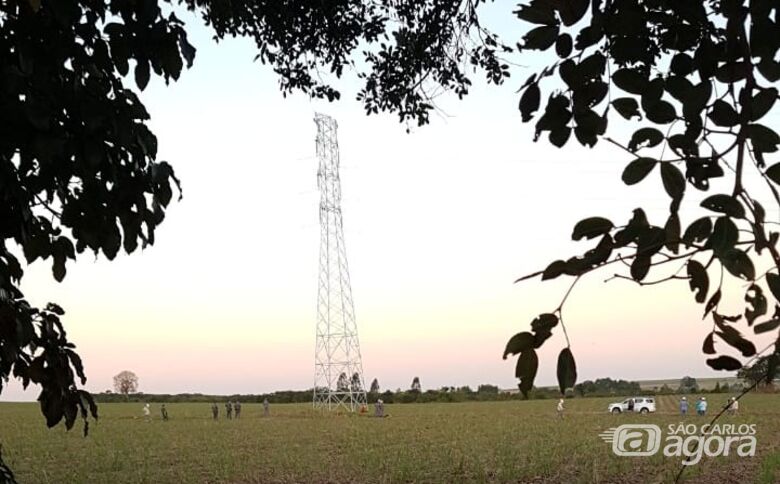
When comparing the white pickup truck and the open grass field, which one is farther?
the white pickup truck

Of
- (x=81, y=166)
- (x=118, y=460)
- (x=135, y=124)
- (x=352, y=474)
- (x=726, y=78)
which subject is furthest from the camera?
(x=118, y=460)

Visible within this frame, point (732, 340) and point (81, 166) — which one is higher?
point (81, 166)

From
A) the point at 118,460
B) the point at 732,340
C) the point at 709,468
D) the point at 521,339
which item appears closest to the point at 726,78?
the point at 732,340

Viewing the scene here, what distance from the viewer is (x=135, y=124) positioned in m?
2.36

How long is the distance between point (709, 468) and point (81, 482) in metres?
9.44

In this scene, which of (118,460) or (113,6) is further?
(118,460)

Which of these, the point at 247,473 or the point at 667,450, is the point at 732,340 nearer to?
the point at 247,473

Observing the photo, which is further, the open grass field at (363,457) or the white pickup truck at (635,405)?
the white pickup truck at (635,405)

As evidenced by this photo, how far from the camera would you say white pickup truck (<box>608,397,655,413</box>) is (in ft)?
114

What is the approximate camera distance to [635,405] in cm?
3512

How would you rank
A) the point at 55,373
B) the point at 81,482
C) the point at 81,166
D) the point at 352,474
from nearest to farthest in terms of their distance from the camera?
the point at 81,166, the point at 55,373, the point at 81,482, the point at 352,474

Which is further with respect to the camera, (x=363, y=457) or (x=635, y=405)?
(x=635, y=405)

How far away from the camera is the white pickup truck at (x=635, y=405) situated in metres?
34.6

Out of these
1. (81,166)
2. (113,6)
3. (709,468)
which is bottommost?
(709,468)
